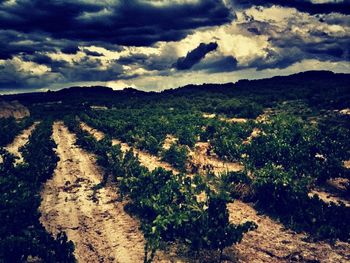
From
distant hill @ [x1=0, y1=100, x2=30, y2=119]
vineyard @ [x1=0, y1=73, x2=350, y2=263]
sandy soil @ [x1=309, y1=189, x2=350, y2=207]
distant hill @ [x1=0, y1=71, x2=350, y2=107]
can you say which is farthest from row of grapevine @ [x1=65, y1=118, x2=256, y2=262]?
distant hill @ [x1=0, y1=100, x2=30, y2=119]

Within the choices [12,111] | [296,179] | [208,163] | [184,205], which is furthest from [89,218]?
[12,111]

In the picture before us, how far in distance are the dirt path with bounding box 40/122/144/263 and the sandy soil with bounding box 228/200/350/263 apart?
3688mm

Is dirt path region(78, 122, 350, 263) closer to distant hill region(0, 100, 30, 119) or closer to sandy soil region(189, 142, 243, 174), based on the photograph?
sandy soil region(189, 142, 243, 174)

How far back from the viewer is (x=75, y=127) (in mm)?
42594

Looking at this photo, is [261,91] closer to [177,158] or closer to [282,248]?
Result: [177,158]

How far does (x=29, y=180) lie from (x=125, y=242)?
8.03 meters

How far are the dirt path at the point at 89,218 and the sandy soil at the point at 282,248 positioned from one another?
145 inches

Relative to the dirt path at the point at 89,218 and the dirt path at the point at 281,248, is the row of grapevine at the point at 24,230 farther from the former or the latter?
the dirt path at the point at 281,248

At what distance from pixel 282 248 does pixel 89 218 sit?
7.89 metres

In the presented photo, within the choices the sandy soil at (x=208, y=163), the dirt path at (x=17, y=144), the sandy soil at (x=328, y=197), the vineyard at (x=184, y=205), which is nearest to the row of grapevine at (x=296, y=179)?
the vineyard at (x=184, y=205)

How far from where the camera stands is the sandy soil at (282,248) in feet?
38.2

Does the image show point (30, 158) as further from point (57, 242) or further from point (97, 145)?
point (57, 242)

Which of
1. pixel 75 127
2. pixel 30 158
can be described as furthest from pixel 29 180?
pixel 75 127

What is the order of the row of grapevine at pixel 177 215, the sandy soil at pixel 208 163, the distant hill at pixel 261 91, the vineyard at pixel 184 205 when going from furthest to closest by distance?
1. the distant hill at pixel 261 91
2. the sandy soil at pixel 208 163
3. the vineyard at pixel 184 205
4. the row of grapevine at pixel 177 215
